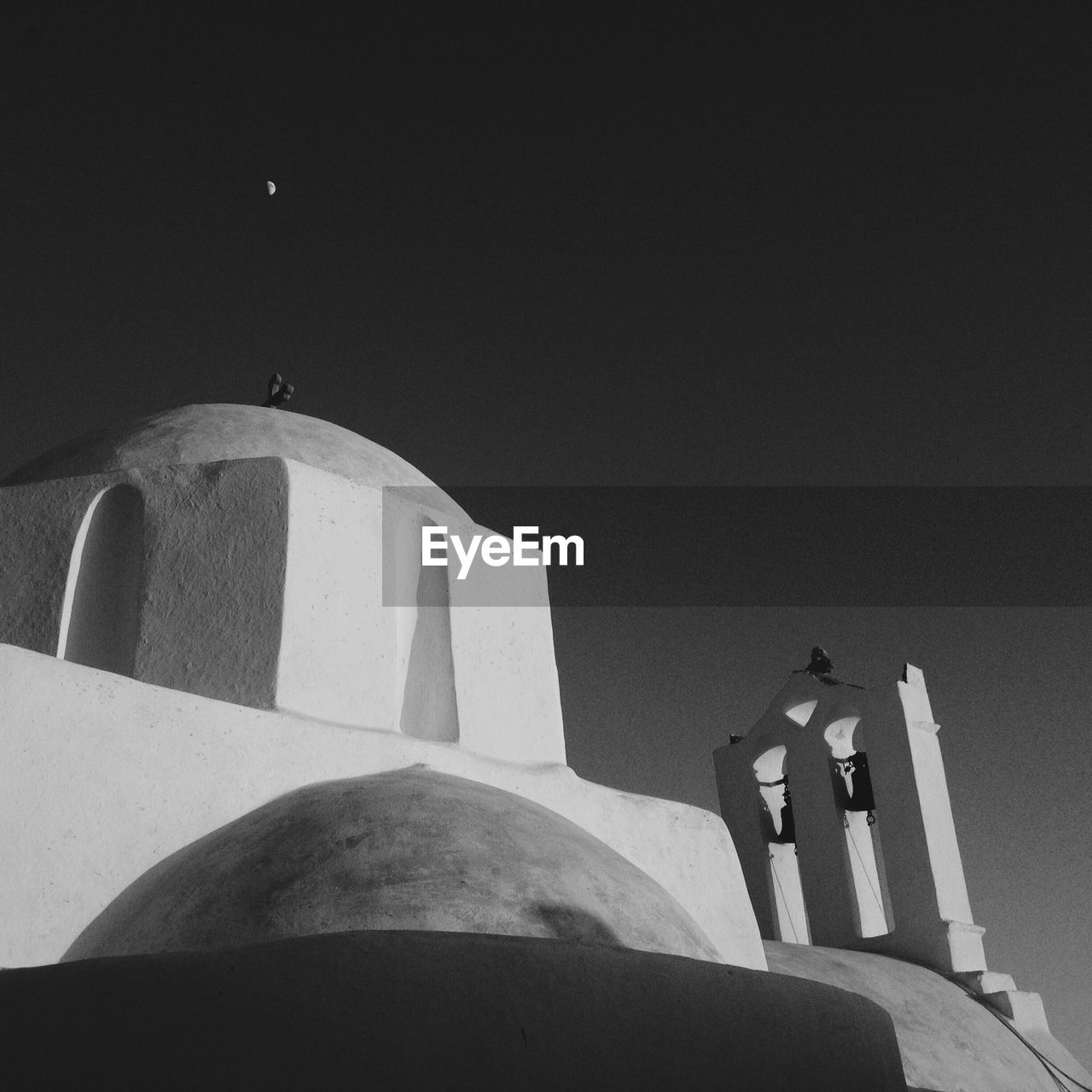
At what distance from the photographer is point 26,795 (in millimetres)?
3805

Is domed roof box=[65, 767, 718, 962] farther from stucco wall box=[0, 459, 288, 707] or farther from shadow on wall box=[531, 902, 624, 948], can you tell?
stucco wall box=[0, 459, 288, 707]

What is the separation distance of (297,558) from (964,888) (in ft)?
20.7

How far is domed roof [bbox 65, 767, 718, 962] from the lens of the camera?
3418 mm

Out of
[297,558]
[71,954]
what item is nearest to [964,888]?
[297,558]

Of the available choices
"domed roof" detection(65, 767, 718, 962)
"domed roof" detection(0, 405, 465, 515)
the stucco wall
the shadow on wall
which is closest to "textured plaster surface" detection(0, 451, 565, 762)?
the stucco wall

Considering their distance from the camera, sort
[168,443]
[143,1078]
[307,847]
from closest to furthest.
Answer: [143,1078] → [307,847] → [168,443]

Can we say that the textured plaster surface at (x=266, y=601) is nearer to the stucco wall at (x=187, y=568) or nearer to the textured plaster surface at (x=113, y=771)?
the stucco wall at (x=187, y=568)

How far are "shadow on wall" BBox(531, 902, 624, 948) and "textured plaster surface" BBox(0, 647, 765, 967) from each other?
50.9 inches

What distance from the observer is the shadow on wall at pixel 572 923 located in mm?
3479

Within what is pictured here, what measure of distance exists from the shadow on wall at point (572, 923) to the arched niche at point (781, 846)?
20.8ft

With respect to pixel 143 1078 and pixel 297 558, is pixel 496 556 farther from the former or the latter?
pixel 143 1078

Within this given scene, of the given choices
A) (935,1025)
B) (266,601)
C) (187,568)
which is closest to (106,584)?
(187,568)

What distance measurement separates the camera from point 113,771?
4035 millimetres

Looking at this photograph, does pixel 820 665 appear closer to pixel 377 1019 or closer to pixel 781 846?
pixel 781 846
